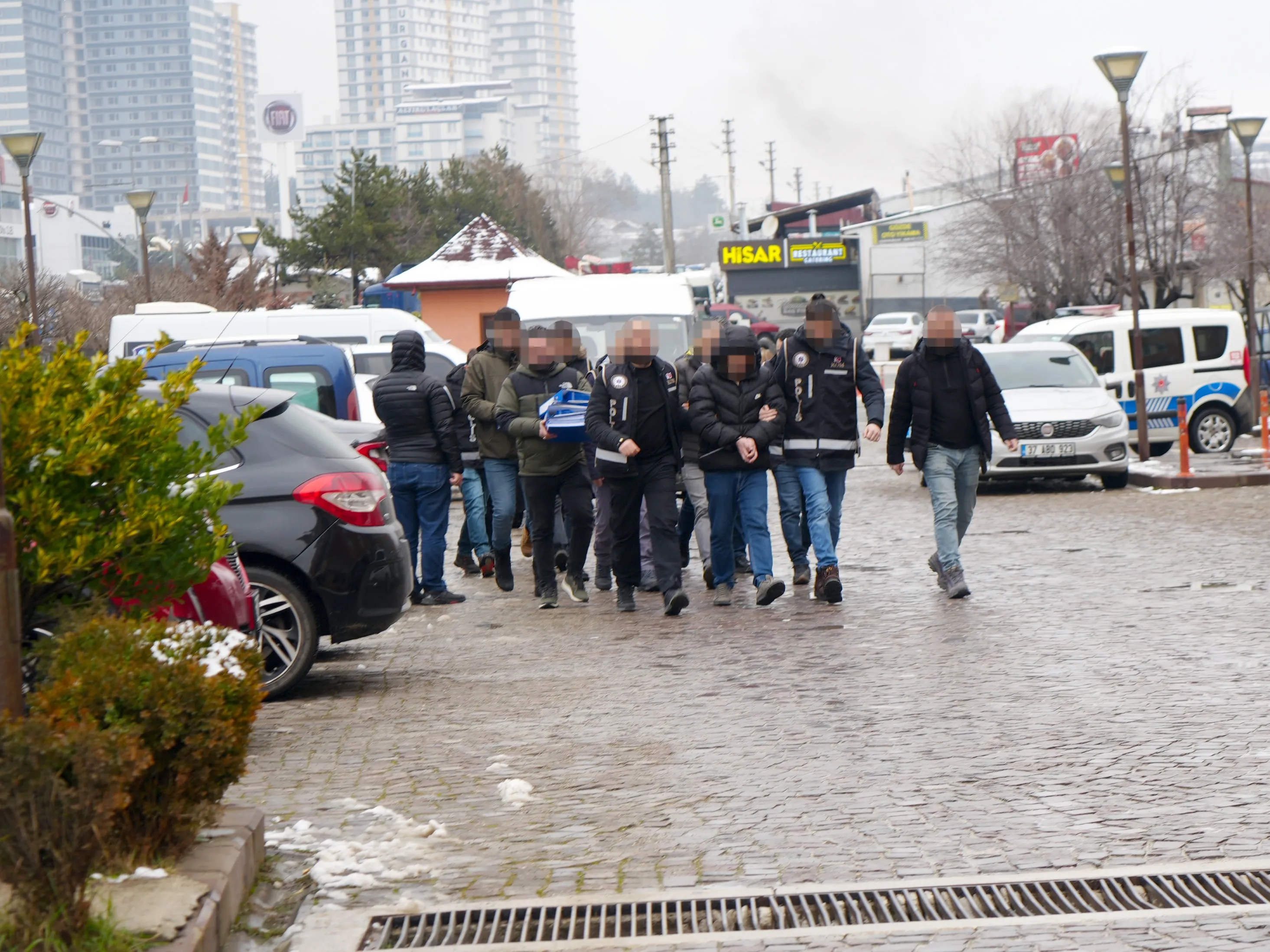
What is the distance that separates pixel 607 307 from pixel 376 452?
6241 mm

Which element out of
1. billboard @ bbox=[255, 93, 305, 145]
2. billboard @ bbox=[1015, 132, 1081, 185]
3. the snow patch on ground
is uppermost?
billboard @ bbox=[255, 93, 305, 145]

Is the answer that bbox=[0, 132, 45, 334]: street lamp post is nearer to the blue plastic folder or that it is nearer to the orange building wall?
the orange building wall

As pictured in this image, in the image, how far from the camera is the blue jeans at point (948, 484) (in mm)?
10586

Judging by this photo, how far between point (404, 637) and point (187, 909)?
582cm

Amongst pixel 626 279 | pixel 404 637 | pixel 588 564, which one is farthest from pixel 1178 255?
pixel 404 637

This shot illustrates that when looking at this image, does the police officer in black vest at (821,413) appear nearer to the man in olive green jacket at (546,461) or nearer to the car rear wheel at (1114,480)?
the man in olive green jacket at (546,461)

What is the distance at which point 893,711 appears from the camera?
7207mm

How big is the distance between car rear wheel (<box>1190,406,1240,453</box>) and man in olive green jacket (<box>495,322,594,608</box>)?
12.7 metres

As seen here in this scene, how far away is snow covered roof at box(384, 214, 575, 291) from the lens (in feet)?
115

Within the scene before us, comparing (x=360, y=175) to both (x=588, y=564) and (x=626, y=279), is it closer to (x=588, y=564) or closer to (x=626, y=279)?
(x=626, y=279)

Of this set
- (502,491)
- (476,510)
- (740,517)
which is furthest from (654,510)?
(476,510)

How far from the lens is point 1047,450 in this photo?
17547 mm

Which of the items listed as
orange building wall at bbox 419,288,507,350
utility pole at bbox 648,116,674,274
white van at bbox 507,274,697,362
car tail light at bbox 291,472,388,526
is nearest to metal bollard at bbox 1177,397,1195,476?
white van at bbox 507,274,697,362

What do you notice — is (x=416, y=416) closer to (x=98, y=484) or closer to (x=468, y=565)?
(x=468, y=565)
